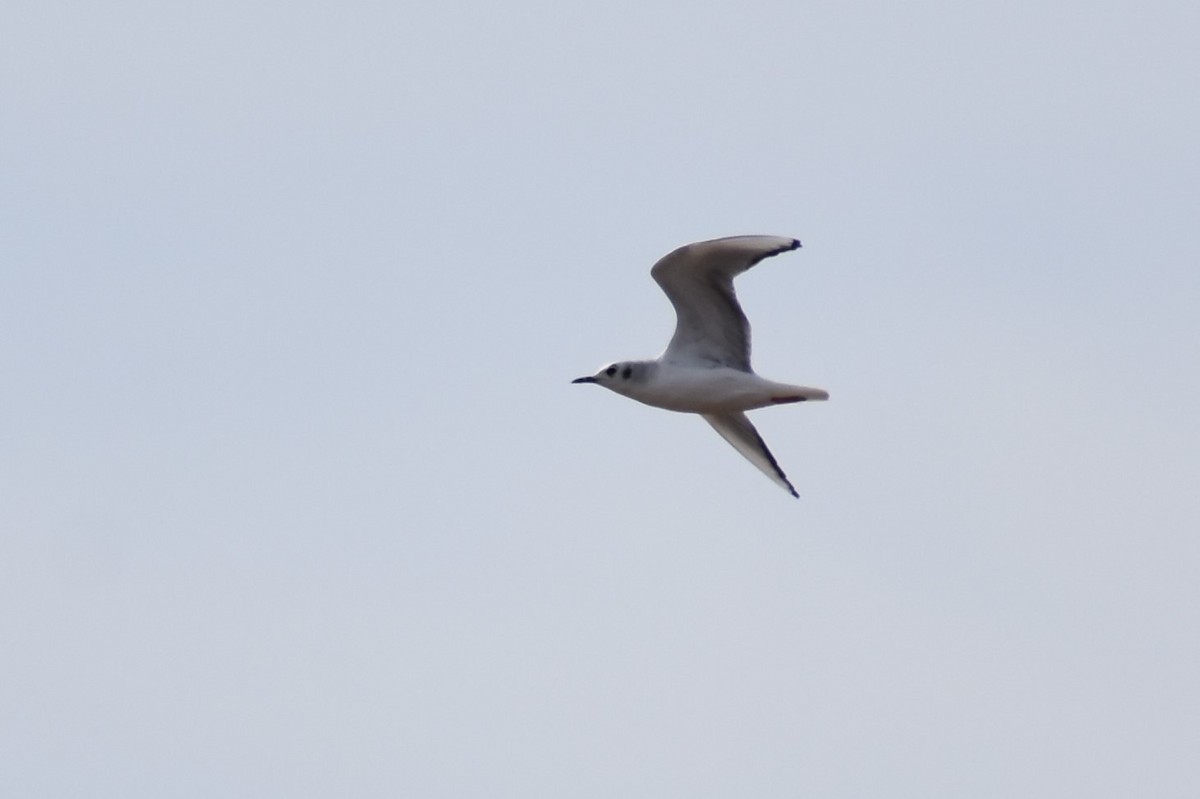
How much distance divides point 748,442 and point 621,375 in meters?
1.64

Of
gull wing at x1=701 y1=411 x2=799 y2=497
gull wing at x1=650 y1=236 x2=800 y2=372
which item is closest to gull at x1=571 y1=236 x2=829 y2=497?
gull wing at x1=650 y1=236 x2=800 y2=372

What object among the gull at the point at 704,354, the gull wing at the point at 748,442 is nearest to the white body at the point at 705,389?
the gull at the point at 704,354

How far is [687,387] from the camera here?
2123 centimetres

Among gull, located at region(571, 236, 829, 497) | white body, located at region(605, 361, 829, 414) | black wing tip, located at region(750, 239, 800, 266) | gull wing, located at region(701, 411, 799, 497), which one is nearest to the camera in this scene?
black wing tip, located at region(750, 239, 800, 266)

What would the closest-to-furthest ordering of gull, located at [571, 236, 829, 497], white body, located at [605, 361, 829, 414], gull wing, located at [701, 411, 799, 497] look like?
gull, located at [571, 236, 829, 497], white body, located at [605, 361, 829, 414], gull wing, located at [701, 411, 799, 497]

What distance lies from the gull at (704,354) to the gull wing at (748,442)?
71 centimetres

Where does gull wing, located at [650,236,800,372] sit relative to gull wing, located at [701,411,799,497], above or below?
above

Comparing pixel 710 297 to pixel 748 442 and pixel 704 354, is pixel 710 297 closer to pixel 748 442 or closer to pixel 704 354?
pixel 704 354

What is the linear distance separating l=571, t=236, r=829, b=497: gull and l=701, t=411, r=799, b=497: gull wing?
0.71 meters

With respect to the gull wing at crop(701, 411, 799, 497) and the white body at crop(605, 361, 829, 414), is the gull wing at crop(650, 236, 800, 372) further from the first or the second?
the gull wing at crop(701, 411, 799, 497)

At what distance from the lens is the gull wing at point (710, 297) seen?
2072 cm

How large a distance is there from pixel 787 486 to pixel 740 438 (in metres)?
0.60

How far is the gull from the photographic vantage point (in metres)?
20.9

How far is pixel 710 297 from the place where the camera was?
2122cm
